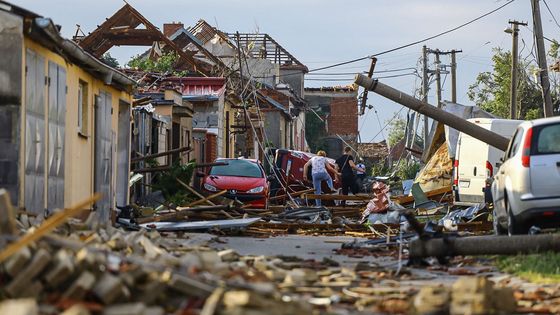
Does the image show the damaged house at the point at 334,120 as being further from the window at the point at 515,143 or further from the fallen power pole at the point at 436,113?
the window at the point at 515,143

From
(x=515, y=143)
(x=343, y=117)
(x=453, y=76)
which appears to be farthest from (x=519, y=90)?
(x=515, y=143)

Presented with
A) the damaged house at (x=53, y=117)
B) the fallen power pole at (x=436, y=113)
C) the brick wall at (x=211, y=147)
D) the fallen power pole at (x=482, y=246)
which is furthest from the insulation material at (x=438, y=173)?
the fallen power pole at (x=482, y=246)

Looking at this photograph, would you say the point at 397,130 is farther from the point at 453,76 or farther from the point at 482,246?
the point at 482,246

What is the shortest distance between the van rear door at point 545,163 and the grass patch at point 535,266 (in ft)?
4.15

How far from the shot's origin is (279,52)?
90.9 meters

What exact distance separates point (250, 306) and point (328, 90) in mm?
98421

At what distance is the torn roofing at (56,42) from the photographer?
16688mm

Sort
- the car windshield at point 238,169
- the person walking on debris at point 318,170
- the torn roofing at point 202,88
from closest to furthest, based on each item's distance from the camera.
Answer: the car windshield at point 238,169
the person walking on debris at point 318,170
the torn roofing at point 202,88

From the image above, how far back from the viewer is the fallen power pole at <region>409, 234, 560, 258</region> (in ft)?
47.6

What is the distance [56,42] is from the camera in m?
18.2

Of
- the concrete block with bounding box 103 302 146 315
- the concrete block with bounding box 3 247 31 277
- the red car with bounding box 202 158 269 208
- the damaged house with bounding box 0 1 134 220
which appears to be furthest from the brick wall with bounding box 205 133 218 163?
the concrete block with bounding box 103 302 146 315

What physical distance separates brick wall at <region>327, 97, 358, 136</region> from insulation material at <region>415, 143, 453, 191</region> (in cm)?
6316

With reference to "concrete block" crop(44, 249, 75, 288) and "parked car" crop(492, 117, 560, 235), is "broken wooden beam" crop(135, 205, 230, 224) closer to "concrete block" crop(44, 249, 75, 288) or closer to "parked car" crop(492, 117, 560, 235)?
"parked car" crop(492, 117, 560, 235)

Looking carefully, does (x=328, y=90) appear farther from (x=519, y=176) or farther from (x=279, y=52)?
(x=519, y=176)
